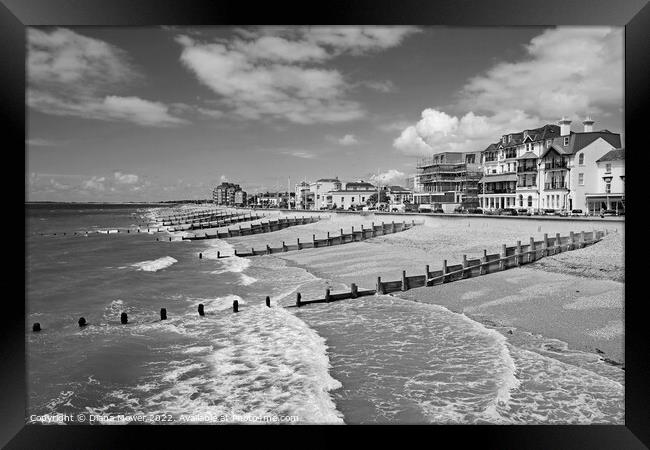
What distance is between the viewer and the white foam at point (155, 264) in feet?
76.3

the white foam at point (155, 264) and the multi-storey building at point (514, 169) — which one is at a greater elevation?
the multi-storey building at point (514, 169)

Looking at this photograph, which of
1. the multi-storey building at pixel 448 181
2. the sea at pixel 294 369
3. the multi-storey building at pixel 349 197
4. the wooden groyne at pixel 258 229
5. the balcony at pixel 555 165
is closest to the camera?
the sea at pixel 294 369

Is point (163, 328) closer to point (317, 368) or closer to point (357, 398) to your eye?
point (317, 368)

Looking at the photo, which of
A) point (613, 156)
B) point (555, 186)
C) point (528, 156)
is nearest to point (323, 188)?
point (528, 156)

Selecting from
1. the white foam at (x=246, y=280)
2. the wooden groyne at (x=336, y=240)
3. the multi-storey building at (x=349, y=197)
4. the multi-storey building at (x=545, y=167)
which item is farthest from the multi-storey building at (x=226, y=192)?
the white foam at (x=246, y=280)

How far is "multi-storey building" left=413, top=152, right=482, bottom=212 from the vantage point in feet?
178

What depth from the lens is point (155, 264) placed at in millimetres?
24828

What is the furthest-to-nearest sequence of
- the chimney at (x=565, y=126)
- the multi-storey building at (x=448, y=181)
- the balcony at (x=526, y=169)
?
the multi-storey building at (x=448, y=181) → the balcony at (x=526, y=169) → the chimney at (x=565, y=126)

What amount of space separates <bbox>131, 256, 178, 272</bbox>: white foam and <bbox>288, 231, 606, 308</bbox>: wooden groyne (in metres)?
13.7

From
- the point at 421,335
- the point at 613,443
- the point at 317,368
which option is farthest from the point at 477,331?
the point at 613,443

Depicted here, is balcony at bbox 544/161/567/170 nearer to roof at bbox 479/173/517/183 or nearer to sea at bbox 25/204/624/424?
roof at bbox 479/173/517/183

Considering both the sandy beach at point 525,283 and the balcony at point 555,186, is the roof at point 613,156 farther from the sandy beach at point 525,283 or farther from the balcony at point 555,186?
the sandy beach at point 525,283

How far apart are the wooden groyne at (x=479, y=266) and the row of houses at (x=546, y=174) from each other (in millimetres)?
14505

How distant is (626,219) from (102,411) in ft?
27.1
